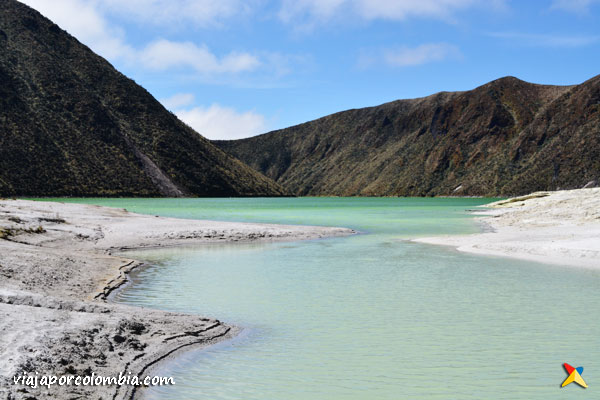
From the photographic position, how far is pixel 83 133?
115250 millimetres

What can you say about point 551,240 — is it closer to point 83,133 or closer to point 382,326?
point 382,326

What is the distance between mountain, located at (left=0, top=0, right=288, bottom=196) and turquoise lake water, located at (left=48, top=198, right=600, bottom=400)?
87061mm

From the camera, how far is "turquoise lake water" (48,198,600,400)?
7848mm

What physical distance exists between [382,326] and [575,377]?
3.98 m

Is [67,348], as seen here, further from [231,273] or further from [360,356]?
[231,273]

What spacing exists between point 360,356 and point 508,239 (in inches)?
753

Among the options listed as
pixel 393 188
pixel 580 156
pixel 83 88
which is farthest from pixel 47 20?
pixel 580 156

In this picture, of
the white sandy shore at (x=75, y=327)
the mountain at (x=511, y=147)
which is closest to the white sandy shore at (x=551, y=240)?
the white sandy shore at (x=75, y=327)

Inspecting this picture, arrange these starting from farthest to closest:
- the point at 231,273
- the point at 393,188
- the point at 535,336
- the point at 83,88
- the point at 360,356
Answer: the point at 393,188
the point at 83,88
the point at 231,273
the point at 535,336
the point at 360,356

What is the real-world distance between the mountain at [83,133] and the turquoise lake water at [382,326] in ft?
286

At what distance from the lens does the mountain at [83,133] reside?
101m

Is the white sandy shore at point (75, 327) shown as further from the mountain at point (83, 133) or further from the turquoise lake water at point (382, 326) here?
the mountain at point (83, 133)

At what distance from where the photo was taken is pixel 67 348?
25.1 ft

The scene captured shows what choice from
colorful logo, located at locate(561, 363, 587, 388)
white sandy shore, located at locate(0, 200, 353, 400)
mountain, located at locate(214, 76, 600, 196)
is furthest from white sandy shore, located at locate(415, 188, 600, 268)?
mountain, located at locate(214, 76, 600, 196)
